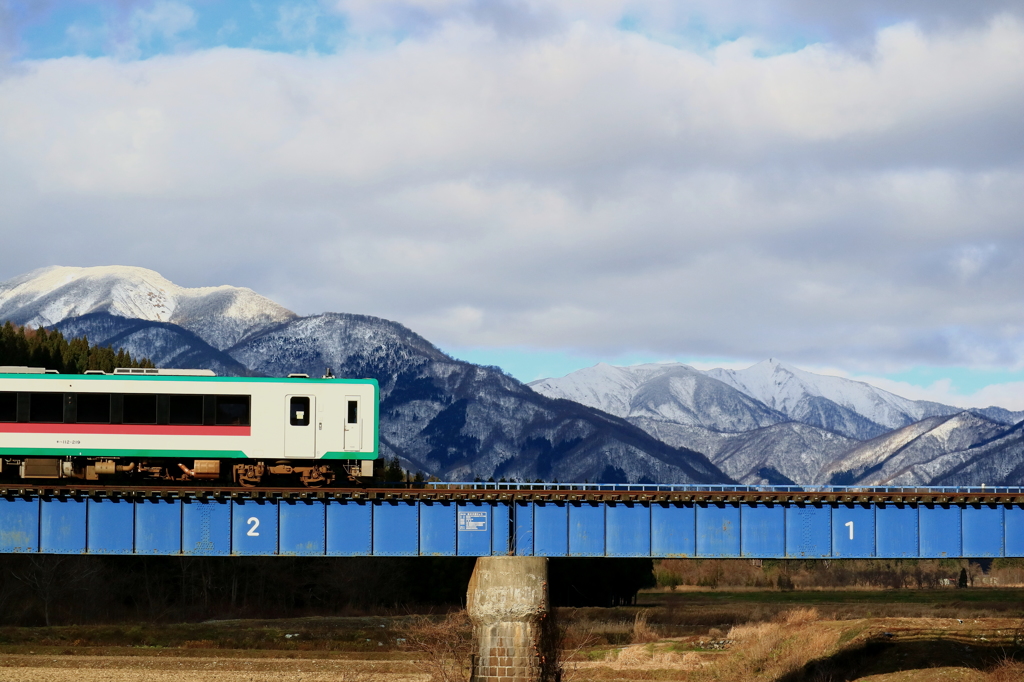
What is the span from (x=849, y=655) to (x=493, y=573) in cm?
2659

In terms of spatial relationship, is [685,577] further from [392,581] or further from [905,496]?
[905,496]

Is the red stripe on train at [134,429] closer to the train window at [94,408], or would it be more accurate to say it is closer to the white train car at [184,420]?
the white train car at [184,420]

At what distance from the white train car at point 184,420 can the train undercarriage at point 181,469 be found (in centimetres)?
8

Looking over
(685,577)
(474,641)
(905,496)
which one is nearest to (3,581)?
(474,641)

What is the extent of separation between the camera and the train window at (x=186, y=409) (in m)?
43.7

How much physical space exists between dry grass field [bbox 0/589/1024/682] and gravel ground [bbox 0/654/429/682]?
0.06 m

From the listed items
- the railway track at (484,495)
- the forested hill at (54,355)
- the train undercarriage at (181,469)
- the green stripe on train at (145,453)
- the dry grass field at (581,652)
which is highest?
the forested hill at (54,355)

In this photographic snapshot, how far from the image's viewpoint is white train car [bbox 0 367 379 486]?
43656mm

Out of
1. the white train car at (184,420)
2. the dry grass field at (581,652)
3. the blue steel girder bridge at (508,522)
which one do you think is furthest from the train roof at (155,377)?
the dry grass field at (581,652)

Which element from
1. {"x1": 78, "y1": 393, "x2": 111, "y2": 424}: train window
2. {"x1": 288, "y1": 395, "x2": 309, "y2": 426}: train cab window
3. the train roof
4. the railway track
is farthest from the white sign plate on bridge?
{"x1": 78, "y1": 393, "x2": 111, "y2": 424}: train window

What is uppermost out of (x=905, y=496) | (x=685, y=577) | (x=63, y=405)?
(x=63, y=405)

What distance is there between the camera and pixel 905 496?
142 ft

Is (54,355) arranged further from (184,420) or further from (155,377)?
(184,420)

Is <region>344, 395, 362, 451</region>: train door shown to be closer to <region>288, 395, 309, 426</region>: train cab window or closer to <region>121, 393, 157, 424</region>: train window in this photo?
<region>288, 395, 309, 426</region>: train cab window
